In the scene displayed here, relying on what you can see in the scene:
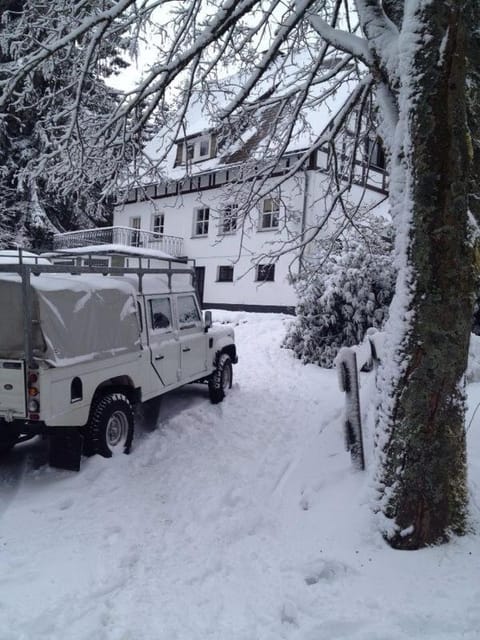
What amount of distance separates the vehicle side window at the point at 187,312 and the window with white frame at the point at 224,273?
13.8 m

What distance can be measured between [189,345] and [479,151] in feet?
15.5

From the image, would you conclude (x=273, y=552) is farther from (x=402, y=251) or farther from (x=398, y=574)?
(x=402, y=251)

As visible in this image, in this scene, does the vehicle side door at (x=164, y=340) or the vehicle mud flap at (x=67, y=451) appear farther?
the vehicle side door at (x=164, y=340)

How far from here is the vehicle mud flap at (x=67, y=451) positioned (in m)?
4.92

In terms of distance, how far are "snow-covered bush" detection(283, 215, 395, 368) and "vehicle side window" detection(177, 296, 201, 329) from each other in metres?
3.43

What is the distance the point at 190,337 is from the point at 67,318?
271 cm

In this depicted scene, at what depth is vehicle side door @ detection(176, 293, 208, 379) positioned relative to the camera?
7082mm

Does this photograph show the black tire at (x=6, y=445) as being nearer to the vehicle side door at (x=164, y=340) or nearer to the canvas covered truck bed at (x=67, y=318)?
the canvas covered truck bed at (x=67, y=318)

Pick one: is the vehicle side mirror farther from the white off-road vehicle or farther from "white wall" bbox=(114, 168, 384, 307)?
"white wall" bbox=(114, 168, 384, 307)

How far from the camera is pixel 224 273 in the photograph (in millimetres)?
21828

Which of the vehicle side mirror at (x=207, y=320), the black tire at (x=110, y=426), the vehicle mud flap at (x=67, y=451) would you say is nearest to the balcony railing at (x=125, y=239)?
the vehicle side mirror at (x=207, y=320)

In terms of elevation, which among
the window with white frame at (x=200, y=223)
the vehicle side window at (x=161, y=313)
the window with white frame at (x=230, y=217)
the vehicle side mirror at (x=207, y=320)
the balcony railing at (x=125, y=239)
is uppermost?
the window with white frame at (x=200, y=223)

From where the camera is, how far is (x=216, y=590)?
10.1 ft

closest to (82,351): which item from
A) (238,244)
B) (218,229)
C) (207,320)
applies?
(207,320)
